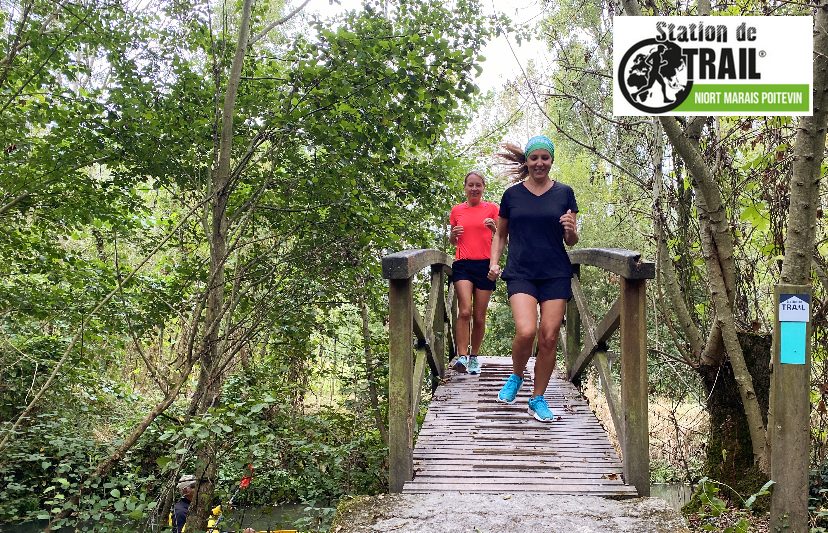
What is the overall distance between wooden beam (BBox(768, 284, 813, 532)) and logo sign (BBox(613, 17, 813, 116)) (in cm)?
216

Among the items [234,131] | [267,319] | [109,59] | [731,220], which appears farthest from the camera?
[267,319]

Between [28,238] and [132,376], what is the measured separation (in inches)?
303

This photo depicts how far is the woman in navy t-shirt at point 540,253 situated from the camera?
3.96 m

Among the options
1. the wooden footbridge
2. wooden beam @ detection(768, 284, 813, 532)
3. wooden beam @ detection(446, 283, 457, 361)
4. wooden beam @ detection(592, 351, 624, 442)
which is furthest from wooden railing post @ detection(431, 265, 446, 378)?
wooden beam @ detection(768, 284, 813, 532)

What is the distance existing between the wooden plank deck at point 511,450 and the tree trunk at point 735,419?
94cm

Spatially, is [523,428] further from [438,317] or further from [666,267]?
[666,267]

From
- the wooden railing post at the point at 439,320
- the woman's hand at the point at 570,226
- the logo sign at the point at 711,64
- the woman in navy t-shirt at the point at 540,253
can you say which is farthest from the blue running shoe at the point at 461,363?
the logo sign at the point at 711,64

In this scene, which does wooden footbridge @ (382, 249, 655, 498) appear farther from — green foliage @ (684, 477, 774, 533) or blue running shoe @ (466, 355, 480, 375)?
blue running shoe @ (466, 355, 480, 375)

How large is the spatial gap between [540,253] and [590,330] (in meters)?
0.90

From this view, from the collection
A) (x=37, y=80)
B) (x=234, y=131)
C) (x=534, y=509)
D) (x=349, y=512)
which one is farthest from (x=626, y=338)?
(x=37, y=80)

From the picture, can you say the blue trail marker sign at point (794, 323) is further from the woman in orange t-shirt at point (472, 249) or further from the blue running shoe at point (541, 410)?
the woman in orange t-shirt at point (472, 249)

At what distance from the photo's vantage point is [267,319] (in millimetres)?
6500

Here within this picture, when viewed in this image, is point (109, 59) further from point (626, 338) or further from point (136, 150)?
point (626, 338)

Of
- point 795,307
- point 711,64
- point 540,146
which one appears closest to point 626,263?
point 795,307
